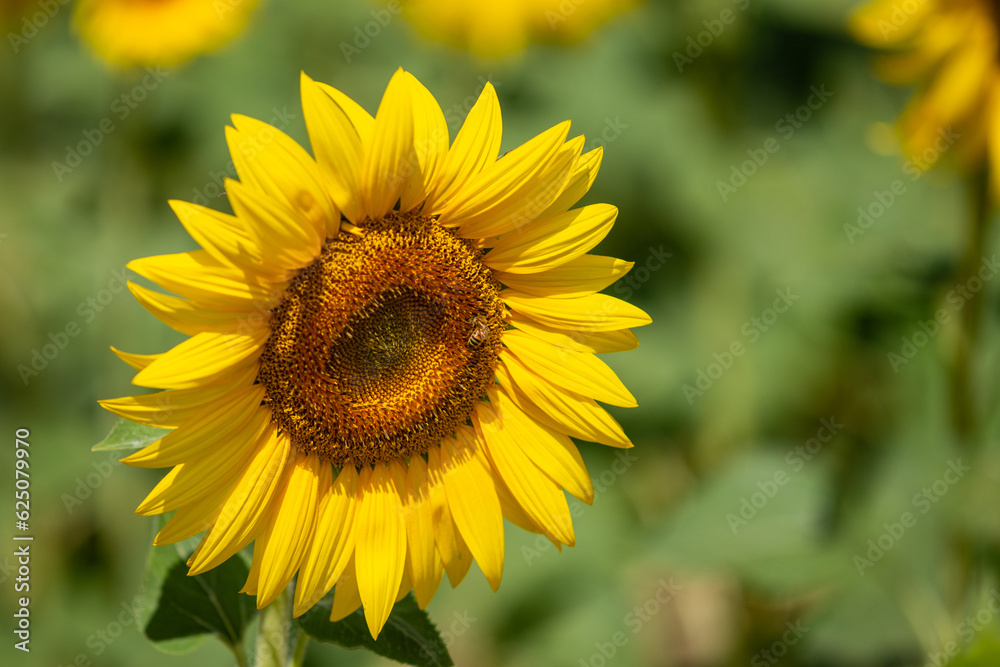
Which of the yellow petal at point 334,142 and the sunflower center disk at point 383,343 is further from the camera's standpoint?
the sunflower center disk at point 383,343

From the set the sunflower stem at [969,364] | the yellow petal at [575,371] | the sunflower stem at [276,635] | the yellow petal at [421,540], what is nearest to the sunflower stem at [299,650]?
the sunflower stem at [276,635]

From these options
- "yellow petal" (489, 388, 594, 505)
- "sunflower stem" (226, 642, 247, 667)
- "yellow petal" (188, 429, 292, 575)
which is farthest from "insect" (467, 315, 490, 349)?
"sunflower stem" (226, 642, 247, 667)

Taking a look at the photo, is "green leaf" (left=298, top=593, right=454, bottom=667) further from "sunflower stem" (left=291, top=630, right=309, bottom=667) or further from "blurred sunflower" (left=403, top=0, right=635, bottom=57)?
"blurred sunflower" (left=403, top=0, right=635, bottom=57)

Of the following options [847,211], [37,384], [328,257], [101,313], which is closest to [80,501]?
[37,384]

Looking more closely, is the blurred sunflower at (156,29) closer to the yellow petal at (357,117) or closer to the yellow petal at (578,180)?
the yellow petal at (357,117)

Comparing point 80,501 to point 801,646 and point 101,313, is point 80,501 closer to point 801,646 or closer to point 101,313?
point 101,313
